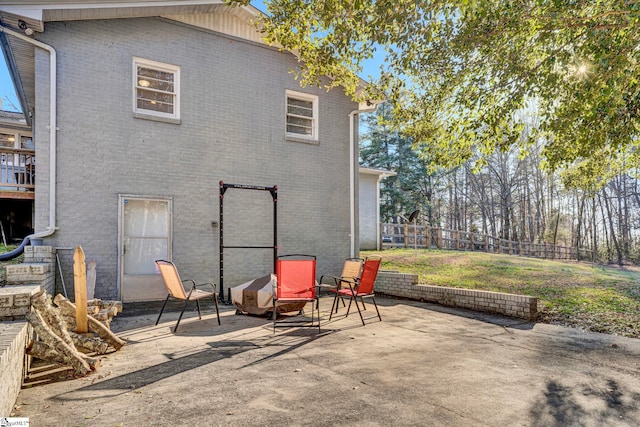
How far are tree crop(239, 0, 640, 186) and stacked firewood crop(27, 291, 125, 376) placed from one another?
170 inches

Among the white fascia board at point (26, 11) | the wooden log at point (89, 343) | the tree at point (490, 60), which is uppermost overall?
the white fascia board at point (26, 11)

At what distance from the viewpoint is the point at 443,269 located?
460 inches

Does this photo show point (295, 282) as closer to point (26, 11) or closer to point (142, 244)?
point (142, 244)

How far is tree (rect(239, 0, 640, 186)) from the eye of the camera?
191 inches

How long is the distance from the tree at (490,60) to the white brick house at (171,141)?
9.24 feet

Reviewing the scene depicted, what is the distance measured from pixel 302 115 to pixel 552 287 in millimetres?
7308

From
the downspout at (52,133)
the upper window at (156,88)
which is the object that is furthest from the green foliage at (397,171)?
the downspout at (52,133)

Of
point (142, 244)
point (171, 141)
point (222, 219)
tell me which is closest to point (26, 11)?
point (171, 141)

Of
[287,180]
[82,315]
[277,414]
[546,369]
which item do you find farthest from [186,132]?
[546,369]

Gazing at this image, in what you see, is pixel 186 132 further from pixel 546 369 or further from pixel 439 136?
pixel 546 369

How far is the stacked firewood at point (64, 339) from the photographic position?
3404 millimetres

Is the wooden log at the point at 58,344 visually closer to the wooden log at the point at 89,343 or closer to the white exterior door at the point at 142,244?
the wooden log at the point at 89,343

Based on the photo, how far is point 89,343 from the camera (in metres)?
4.05

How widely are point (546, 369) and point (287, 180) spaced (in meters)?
6.75
